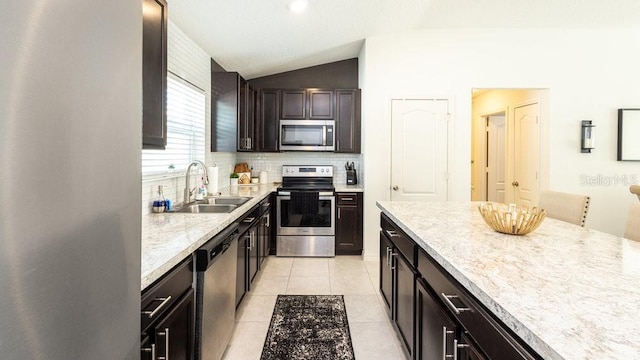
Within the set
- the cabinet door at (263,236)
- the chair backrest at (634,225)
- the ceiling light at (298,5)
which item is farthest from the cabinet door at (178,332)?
the ceiling light at (298,5)

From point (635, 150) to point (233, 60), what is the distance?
16.9 ft

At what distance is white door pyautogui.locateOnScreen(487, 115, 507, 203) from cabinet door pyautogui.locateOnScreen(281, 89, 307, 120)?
350cm

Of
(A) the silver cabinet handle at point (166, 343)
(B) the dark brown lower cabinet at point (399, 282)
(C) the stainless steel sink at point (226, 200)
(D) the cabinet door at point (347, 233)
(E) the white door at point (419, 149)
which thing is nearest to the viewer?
(A) the silver cabinet handle at point (166, 343)

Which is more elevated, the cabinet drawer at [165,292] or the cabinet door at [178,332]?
the cabinet drawer at [165,292]

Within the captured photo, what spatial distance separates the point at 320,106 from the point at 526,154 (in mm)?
3003

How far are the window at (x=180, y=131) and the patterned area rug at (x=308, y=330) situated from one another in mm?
1516

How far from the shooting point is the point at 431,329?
4.59 ft

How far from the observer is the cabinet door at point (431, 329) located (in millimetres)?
1191

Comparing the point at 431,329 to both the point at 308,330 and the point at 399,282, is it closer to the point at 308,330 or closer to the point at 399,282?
the point at 399,282

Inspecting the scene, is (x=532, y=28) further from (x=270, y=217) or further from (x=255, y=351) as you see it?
(x=255, y=351)

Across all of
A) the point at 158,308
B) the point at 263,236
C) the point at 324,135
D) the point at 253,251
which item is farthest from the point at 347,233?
the point at 158,308

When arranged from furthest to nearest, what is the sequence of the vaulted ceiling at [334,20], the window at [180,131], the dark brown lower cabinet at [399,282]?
the vaulted ceiling at [334,20] < the window at [180,131] < the dark brown lower cabinet at [399,282]

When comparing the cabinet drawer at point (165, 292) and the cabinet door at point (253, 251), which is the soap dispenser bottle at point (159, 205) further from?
the cabinet drawer at point (165, 292)

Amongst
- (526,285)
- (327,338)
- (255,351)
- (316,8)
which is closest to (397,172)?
(316,8)
